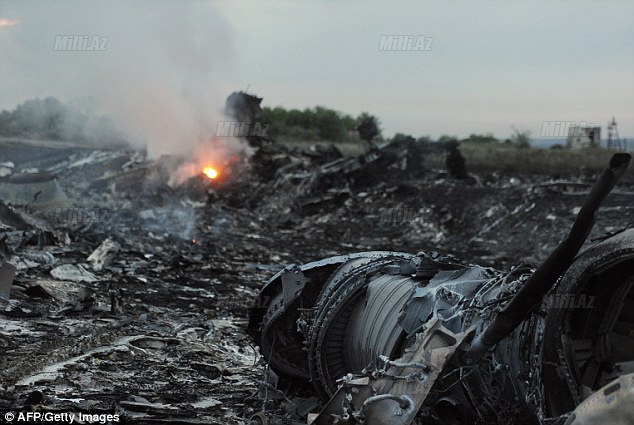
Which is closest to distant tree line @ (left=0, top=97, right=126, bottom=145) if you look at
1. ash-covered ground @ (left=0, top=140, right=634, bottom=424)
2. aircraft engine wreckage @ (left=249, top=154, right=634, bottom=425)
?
ash-covered ground @ (left=0, top=140, right=634, bottom=424)

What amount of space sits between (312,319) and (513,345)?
6.61 feet

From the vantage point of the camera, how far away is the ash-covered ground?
5742mm

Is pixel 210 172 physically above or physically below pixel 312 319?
above

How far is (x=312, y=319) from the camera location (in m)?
5.20

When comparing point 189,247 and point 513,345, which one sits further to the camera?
point 189,247

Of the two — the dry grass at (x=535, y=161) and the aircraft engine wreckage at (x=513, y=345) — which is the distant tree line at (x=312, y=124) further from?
the aircraft engine wreckage at (x=513, y=345)

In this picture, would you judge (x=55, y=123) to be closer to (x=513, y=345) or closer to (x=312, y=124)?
(x=312, y=124)

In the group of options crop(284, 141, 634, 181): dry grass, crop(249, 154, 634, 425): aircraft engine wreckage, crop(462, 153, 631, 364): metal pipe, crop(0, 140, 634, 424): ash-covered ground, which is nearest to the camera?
crop(462, 153, 631, 364): metal pipe

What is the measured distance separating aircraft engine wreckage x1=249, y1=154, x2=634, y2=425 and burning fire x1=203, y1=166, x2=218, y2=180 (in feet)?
62.2

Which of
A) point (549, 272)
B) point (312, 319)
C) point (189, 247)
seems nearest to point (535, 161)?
point (189, 247)

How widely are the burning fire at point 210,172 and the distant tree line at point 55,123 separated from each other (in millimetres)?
6585

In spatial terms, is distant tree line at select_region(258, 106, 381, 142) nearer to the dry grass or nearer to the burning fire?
the dry grass

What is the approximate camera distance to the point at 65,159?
22.5 metres

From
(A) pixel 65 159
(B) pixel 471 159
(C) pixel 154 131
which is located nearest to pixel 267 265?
(A) pixel 65 159
